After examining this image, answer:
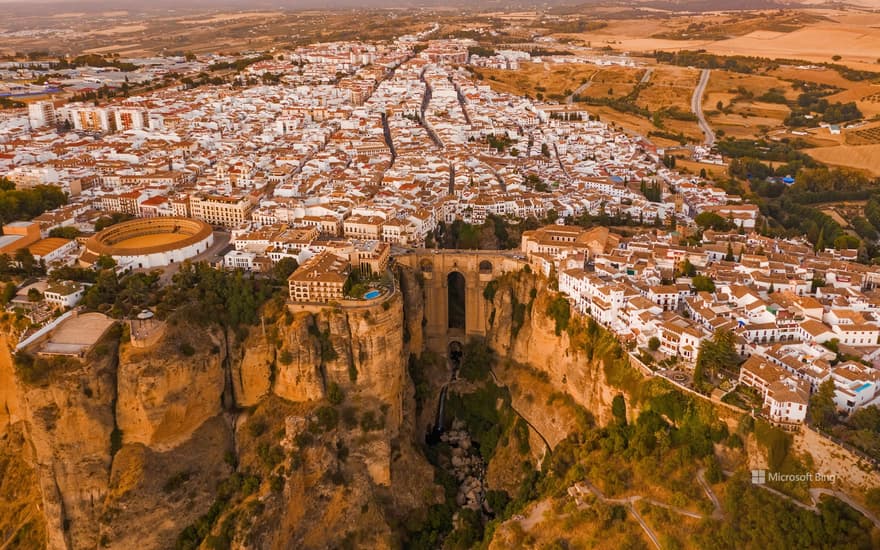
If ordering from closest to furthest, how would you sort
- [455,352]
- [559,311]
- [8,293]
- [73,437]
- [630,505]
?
[630,505] → [73,437] → [8,293] → [559,311] → [455,352]

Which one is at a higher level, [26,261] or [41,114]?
[41,114]

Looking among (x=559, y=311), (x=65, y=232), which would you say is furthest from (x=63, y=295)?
(x=559, y=311)

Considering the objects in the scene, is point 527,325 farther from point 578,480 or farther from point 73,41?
point 73,41

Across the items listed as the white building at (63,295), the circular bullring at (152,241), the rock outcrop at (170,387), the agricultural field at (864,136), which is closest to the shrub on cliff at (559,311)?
the rock outcrop at (170,387)

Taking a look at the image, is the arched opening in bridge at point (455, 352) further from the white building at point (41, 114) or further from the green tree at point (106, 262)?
the white building at point (41, 114)

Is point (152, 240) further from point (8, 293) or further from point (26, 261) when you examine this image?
point (8, 293)

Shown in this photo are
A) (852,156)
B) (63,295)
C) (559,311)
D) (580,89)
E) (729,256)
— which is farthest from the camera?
(580,89)
